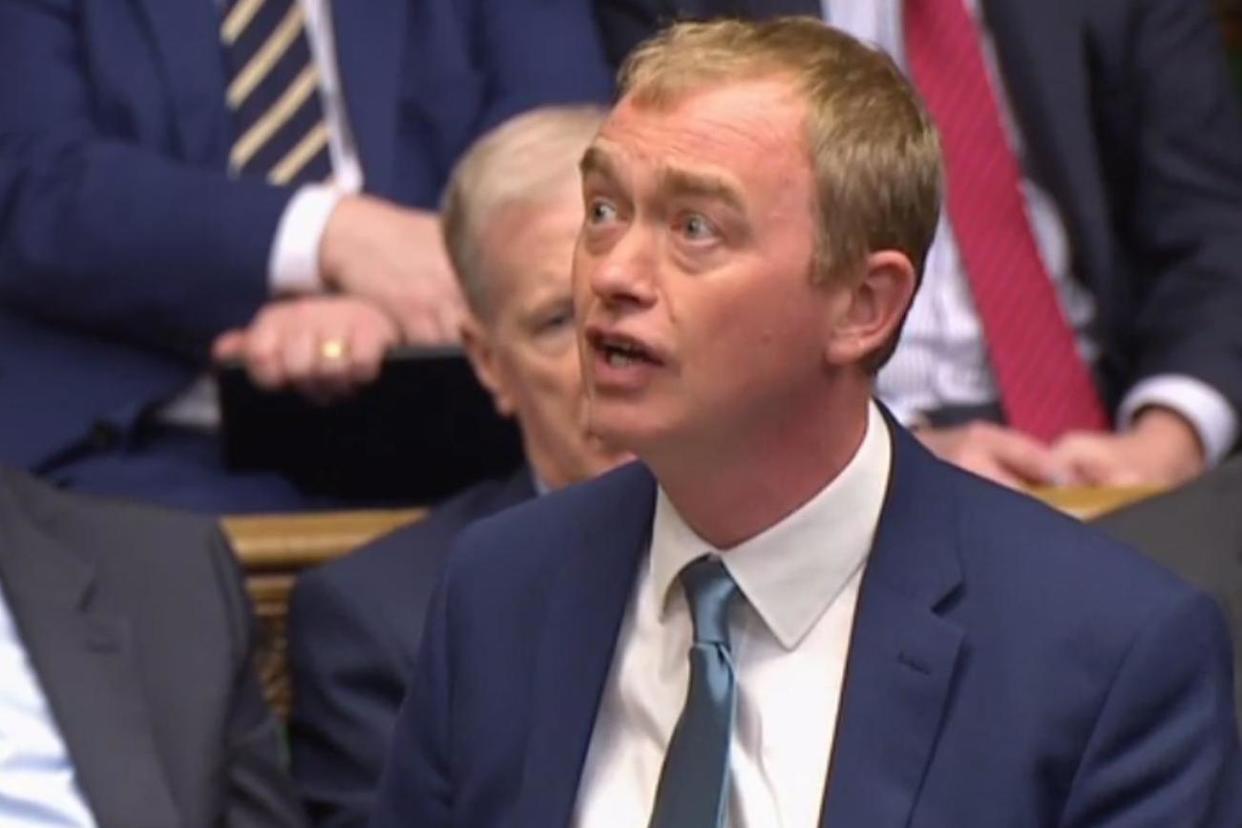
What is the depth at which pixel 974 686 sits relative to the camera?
1.73 metres

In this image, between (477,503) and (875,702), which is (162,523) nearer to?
(477,503)

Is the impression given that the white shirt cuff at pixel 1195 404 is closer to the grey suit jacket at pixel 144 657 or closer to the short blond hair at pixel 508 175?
the short blond hair at pixel 508 175

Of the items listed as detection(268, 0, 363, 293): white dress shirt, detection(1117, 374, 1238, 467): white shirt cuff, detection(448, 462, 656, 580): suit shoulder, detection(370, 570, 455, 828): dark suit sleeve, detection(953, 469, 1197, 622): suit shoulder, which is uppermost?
detection(953, 469, 1197, 622): suit shoulder

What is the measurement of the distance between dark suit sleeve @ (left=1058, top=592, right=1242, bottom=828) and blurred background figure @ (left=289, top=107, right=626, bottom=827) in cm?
83

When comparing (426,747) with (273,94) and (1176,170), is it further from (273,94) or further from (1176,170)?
(1176,170)

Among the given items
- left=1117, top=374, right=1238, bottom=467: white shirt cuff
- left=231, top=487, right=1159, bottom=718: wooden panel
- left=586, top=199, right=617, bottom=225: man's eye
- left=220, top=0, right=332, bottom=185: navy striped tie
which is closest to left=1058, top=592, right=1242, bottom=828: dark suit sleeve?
left=586, top=199, right=617, bottom=225: man's eye

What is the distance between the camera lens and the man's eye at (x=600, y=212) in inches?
69.1

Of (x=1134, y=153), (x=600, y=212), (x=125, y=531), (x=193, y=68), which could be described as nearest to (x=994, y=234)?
(x=1134, y=153)

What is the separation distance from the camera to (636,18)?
3111mm

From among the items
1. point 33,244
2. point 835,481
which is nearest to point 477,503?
point 33,244

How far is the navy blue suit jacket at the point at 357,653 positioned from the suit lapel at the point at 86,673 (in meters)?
0.15

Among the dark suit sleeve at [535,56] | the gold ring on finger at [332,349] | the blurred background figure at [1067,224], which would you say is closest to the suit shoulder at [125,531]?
the gold ring on finger at [332,349]

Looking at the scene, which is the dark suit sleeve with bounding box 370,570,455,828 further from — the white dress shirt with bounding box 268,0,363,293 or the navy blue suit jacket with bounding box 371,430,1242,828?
the white dress shirt with bounding box 268,0,363,293

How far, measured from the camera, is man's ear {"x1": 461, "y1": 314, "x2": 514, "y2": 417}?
2.61 meters
